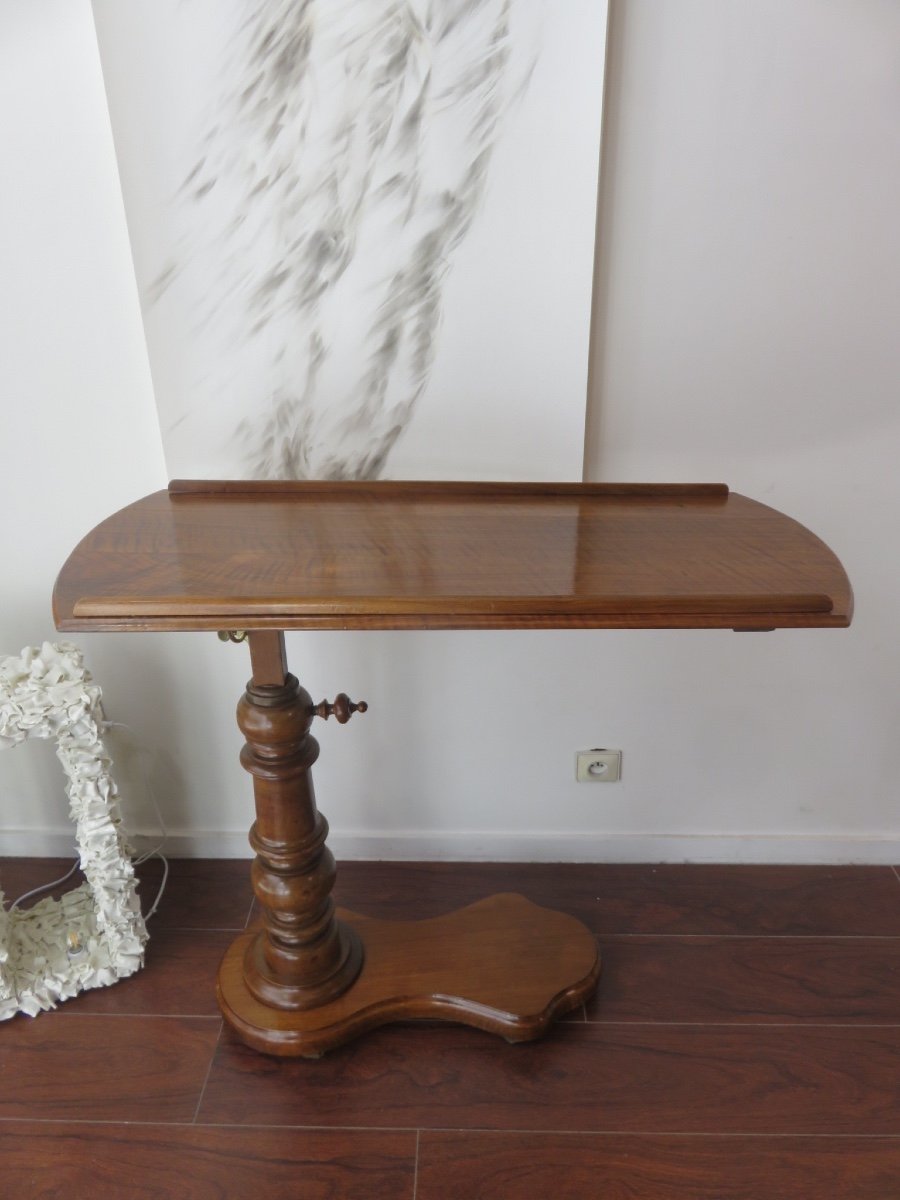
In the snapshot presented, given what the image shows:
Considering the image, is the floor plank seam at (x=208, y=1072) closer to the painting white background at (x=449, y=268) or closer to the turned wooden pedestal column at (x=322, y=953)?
the turned wooden pedestal column at (x=322, y=953)

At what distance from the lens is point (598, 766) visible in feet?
6.41

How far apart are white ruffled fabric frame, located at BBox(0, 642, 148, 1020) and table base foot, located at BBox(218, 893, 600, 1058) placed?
9.2 inches

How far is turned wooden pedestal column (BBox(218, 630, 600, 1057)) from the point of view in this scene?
4.85ft

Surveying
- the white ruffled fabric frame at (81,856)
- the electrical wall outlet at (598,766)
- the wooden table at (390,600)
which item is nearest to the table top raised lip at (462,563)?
the wooden table at (390,600)

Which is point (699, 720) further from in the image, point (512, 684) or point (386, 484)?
point (386, 484)

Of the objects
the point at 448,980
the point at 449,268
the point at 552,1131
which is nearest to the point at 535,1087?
the point at 552,1131

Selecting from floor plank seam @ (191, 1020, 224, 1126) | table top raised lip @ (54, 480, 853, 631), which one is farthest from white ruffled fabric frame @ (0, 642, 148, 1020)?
table top raised lip @ (54, 480, 853, 631)

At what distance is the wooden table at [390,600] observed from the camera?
113 centimetres

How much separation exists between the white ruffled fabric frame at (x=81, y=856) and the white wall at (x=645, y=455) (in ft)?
0.86

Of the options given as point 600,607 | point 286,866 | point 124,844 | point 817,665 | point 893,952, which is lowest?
point 893,952

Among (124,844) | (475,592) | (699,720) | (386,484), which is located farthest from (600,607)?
(124,844)

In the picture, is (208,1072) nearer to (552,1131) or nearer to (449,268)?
(552,1131)

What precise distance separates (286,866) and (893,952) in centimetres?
120

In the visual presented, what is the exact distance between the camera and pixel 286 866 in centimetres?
154
